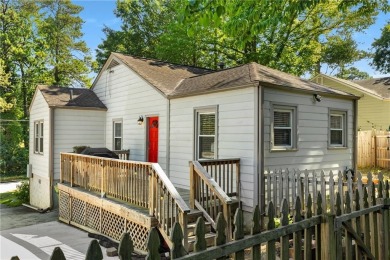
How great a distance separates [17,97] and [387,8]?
30191mm

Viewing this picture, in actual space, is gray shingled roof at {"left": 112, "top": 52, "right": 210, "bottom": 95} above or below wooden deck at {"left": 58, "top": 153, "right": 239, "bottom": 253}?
above

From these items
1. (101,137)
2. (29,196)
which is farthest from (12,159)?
(101,137)

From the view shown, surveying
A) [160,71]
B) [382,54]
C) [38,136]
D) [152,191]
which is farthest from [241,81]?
[382,54]

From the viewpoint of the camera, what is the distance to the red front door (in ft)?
37.0

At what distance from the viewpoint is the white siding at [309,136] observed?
806 centimetres

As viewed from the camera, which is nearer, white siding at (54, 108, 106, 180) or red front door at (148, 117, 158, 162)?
red front door at (148, 117, 158, 162)

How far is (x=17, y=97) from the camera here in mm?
29641

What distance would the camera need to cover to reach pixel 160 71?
13.1 metres

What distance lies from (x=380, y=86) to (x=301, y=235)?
968 inches

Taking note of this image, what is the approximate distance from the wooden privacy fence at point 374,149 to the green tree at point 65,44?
25854 millimetres

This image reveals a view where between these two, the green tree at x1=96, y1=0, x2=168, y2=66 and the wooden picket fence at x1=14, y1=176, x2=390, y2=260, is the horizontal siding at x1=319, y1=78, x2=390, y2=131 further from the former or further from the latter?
the wooden picket fence at x1=14, y1=176, x2=390, y2=260

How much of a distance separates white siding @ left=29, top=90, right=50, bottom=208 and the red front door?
484 cm

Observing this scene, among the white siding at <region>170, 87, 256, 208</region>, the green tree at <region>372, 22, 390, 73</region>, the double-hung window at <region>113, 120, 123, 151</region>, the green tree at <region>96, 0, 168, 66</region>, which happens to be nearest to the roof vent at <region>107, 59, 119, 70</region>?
the double-hung window at <region>113, 120, 123, 151</region>

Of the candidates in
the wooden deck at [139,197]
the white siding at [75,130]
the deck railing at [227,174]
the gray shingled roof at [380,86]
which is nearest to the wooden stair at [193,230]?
the wooden deck at [139,197]
